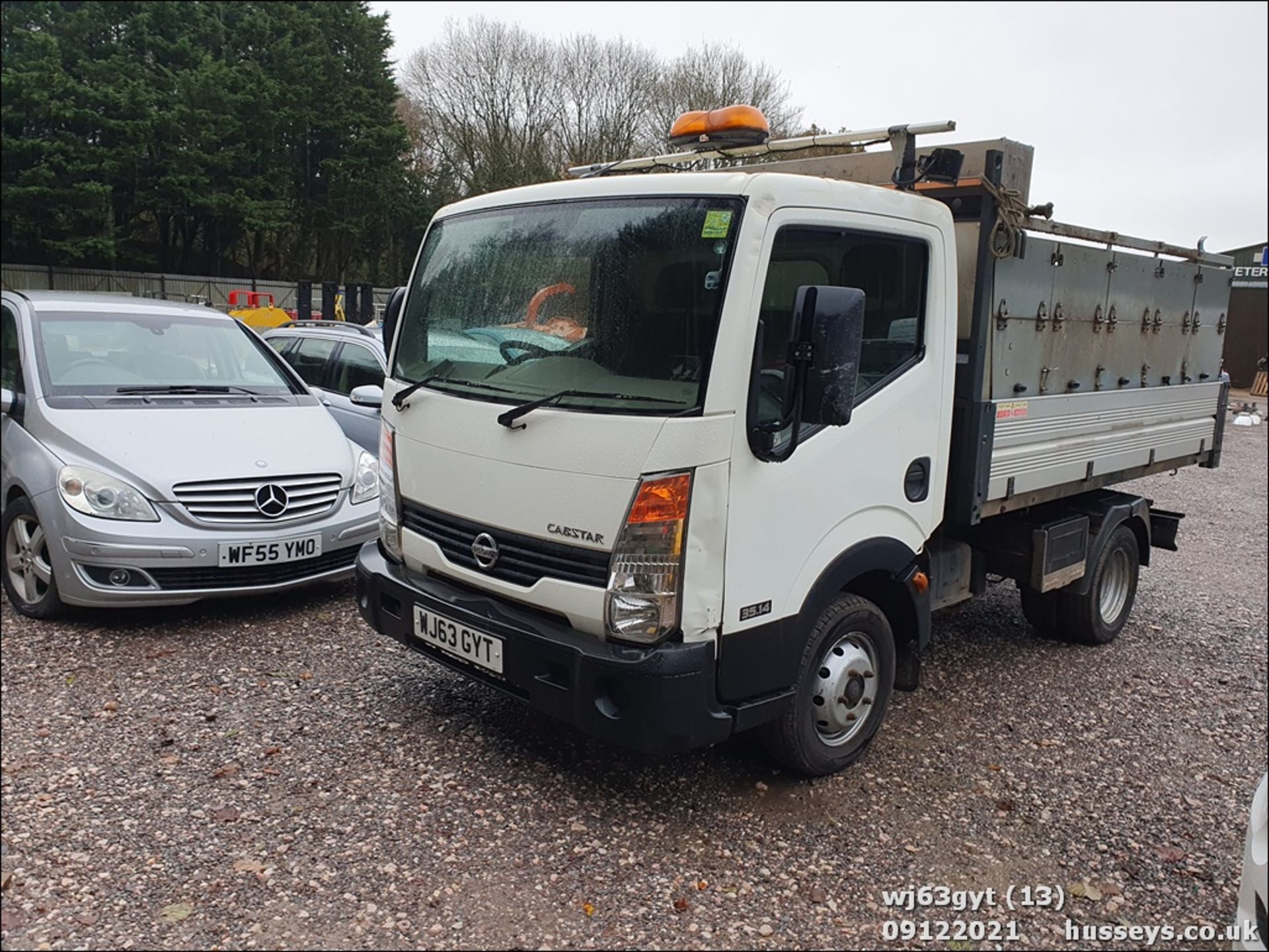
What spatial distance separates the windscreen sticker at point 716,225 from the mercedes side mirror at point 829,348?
328 millimetres

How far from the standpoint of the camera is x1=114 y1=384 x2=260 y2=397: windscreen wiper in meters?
5.69

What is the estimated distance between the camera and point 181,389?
586cm

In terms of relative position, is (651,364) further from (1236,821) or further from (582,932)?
(1236,821)

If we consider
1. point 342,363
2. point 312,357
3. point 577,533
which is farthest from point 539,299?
point 312,357

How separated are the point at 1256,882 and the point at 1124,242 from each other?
371cm

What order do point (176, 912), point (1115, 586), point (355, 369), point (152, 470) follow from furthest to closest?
point (355, 369) → point (1115, 586) → point (152, 470) → point (176, 912)

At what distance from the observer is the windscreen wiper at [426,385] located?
12.0 feet

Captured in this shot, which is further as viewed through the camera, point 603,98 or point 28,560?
point 603,98

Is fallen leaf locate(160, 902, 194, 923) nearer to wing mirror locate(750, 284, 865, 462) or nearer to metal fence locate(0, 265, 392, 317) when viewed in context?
wing mirror locate(750, 284, 865, 462)

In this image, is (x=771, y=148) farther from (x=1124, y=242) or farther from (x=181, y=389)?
(x=181, y=389)

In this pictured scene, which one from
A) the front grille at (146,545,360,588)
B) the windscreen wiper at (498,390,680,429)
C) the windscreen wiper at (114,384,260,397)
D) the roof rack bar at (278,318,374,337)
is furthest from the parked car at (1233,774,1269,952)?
the roof rack bar at (278,318,374,337)

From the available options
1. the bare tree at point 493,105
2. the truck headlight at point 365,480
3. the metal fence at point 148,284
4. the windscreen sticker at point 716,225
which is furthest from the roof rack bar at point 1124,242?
the bare tree at point 493,105

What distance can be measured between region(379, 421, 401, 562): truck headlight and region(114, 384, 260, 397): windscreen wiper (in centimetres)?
229

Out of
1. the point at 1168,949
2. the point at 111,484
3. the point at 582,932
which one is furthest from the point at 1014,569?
the point at 111,484
